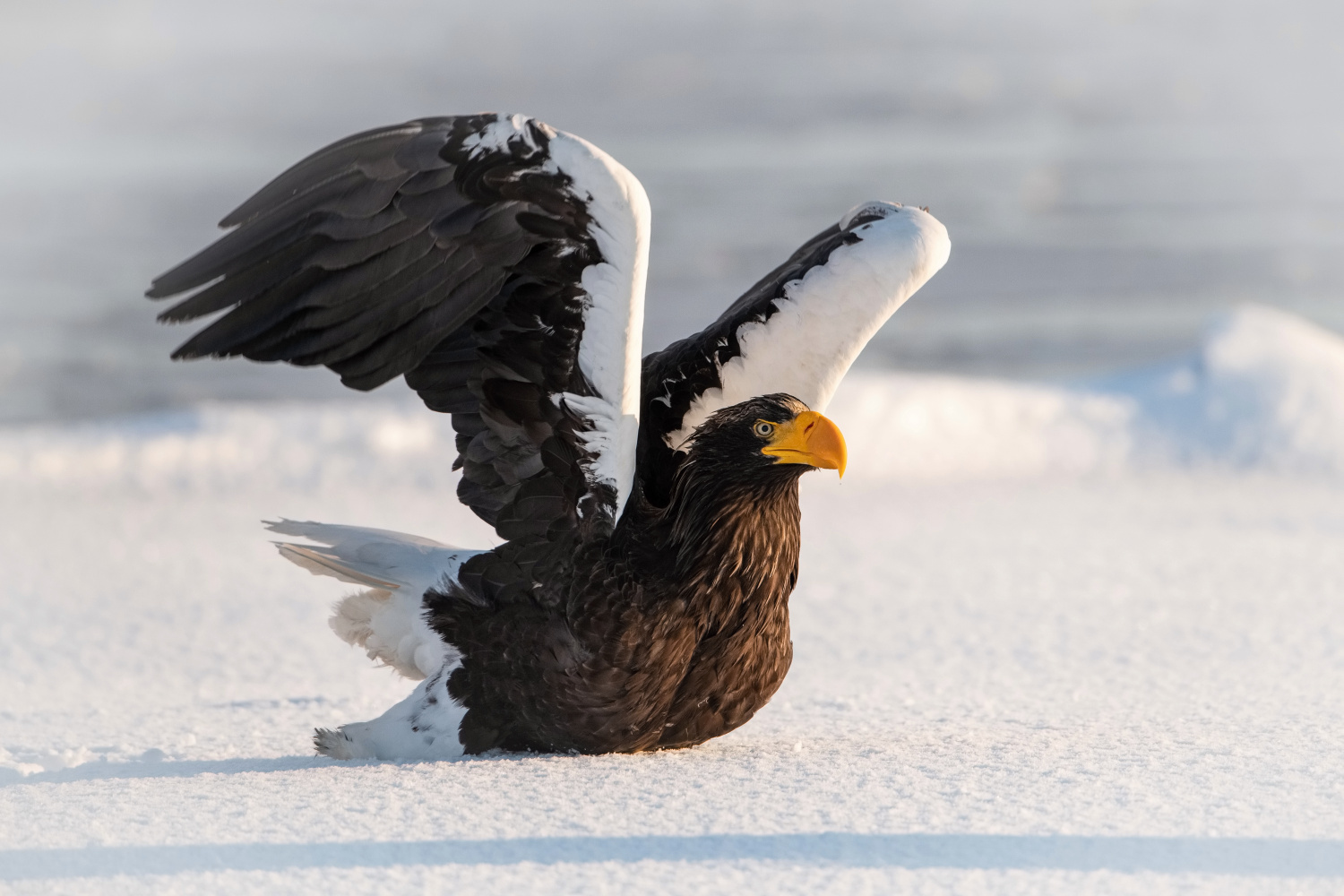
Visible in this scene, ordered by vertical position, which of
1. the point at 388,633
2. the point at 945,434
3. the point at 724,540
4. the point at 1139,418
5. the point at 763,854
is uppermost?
the point at 1139,418

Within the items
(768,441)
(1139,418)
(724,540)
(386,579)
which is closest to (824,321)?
(768,441)

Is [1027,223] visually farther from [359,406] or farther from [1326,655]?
[1326,655]

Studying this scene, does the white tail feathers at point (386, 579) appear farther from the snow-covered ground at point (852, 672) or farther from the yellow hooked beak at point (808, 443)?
the yellow hooked beak at point (808, 443)

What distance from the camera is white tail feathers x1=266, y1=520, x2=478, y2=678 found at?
9.85 ft

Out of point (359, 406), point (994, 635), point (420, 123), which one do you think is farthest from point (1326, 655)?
point (359, 406)

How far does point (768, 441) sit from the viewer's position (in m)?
2.75

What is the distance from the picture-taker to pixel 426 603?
2.99 metres

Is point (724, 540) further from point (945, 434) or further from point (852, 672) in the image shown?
point (945, 434)

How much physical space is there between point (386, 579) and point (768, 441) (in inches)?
34.9

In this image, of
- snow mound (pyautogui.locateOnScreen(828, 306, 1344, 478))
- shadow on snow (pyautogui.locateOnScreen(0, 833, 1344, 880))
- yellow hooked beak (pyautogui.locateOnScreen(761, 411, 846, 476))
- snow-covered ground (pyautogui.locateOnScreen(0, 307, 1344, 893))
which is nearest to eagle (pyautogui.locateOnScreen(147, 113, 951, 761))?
yellow hooked beak (pyautogui.locateOnScreen(761, 411, 846, 476))

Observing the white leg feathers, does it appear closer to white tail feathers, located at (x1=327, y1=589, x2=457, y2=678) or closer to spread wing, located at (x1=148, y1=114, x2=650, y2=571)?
white tail feathers, located at (x1=327, y1=589, x2=457, y2=678)

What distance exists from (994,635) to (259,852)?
229 centimetres

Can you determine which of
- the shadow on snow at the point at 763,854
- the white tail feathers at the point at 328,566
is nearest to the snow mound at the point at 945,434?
the white tail feathers at the point at 328,566

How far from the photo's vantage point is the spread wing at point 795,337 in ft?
10.1
